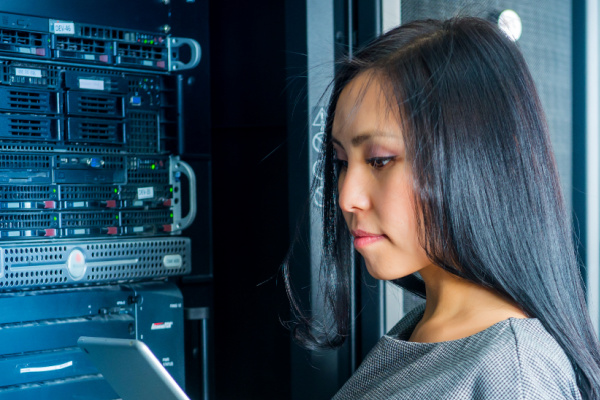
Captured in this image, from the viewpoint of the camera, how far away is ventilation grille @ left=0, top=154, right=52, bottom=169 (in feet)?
3.34

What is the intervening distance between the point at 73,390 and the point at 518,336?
67cm

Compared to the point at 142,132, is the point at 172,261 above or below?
below

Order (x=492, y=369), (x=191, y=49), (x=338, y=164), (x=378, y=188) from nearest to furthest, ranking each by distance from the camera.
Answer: (x=492, y=369)
(x=378, y=188)
(x=338, y=164)
(x=191, y=49)

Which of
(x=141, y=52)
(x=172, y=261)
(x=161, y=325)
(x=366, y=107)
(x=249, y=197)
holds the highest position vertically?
(x=141, y=52)

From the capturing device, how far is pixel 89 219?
1.09 m

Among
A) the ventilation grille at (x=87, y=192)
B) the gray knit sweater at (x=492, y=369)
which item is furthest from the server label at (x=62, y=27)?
the gray knit sweater at (x=492, y=369)

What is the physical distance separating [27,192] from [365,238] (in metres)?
0.54

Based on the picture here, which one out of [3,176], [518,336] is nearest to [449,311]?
[518,336]

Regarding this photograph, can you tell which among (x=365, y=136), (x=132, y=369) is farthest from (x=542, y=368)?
(x=132, y=369)

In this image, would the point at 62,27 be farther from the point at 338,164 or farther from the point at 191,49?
the point at 338,164

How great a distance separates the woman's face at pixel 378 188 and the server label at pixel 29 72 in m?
0.50

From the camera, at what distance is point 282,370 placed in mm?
1161

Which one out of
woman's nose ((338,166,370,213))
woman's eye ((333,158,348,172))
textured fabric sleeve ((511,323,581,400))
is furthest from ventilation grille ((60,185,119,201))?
textured fabric sleeve ((511,323,581,400))

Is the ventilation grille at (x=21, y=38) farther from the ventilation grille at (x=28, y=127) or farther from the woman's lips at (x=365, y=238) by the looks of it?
the woman's lips at (x=365, y=238)
